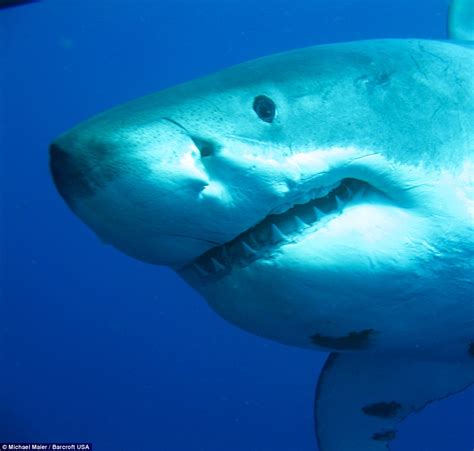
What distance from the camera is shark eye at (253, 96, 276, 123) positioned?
160 centimetres

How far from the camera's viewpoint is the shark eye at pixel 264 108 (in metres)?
1.60

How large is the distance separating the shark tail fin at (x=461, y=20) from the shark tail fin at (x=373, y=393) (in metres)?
2.35

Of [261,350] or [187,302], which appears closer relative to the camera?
[261,350]

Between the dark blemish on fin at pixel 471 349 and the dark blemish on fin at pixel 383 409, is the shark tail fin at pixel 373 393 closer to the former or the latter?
the dark blemish on fin at pixel 383 409

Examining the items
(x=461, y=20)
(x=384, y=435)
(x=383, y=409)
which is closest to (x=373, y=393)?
(x=383, y=409)

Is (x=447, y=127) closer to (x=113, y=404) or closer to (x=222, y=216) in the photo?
(x=222, y=216)

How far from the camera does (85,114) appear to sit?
3444 cm

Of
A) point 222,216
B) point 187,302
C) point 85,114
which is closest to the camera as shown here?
point 222,216

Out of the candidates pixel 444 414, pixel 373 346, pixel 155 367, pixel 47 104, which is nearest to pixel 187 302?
pixel 155 367

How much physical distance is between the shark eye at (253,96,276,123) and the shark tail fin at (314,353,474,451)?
2032mm

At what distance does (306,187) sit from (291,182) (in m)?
0.07

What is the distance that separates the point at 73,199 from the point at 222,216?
17.7 inches

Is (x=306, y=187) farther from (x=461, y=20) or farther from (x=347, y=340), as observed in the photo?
(x=461, y=20)

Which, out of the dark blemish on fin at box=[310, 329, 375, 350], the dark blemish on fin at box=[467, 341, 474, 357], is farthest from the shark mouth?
the dark blemish on fin at box=[467, 341, 474, 357]
